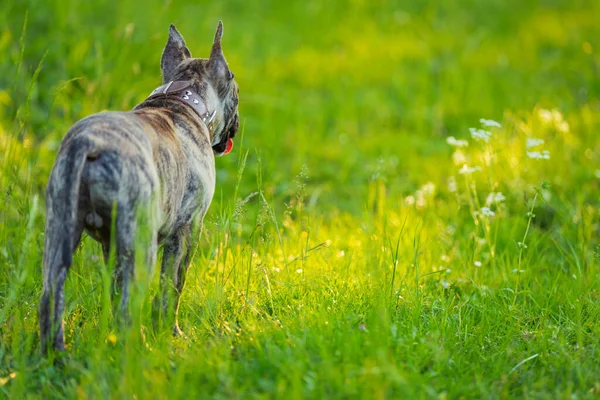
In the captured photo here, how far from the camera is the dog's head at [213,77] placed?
449 cm

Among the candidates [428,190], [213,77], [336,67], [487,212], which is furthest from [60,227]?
[336,67]

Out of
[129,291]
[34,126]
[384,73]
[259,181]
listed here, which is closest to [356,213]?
[259,181]

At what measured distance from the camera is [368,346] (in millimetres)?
3480

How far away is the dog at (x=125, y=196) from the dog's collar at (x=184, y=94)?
194 millimetres

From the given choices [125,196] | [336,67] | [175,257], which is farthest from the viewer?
[336,67]

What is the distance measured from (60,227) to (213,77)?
1604 mm

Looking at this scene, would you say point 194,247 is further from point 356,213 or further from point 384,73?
point 384,73

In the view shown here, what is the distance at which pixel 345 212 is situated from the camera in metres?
6.47

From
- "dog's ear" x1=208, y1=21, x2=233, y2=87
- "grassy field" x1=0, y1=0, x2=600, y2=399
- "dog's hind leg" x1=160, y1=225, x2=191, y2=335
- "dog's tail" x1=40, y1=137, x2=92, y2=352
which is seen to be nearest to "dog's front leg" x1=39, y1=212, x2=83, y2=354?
"dog's tail" x1=40, y1=137, x2=92, y2=352

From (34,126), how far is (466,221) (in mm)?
→ 3834

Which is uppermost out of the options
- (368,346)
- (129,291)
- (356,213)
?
(129,291)

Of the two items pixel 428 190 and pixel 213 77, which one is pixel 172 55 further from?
pixel 428 190

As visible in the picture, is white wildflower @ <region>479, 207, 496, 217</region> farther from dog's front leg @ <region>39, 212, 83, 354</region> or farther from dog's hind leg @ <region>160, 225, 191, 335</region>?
dog's front leg @ <region>39, 212, 83, 354</region>

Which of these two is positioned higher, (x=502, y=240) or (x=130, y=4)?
(x=130, y=4)
